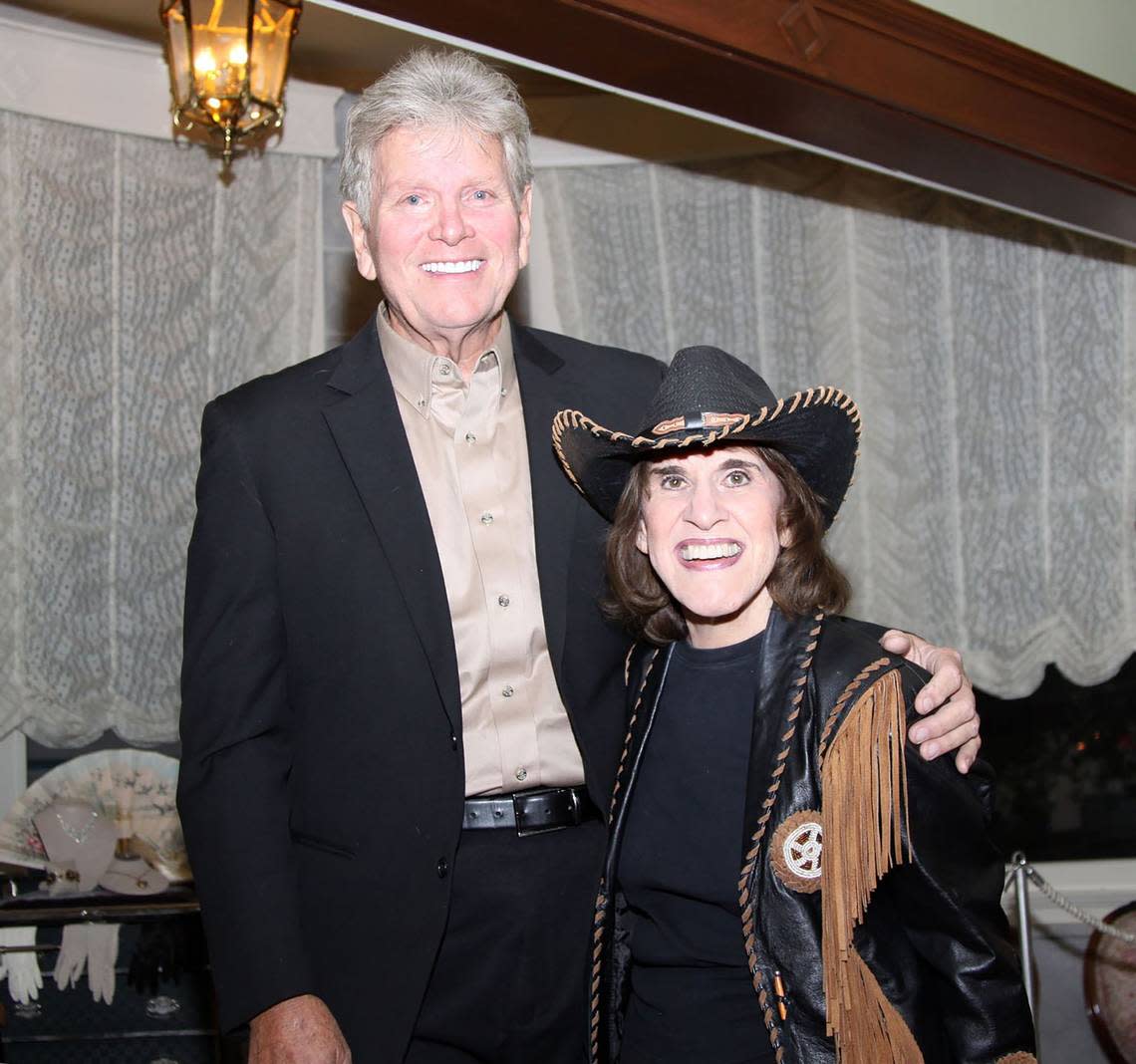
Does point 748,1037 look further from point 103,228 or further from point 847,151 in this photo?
point 103,228

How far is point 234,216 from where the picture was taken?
12.7 feet

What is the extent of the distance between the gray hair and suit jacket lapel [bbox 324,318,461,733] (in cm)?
26

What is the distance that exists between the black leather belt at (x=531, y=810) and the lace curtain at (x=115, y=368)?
2.06 metres

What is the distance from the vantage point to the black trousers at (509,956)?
1.94 metres

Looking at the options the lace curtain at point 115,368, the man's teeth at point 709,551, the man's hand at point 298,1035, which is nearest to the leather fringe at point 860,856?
the man's teeth at point 709,551

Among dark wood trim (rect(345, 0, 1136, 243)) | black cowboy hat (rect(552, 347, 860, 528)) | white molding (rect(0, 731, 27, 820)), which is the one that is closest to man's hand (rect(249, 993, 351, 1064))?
black cowboy hat (rect(552, 347, 860, 528))

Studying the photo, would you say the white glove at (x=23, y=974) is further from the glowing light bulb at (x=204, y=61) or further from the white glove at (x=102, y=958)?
the glowing light bulb at (x=204, y=61)

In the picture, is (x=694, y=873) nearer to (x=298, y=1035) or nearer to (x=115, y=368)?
(x=298, y=1035)

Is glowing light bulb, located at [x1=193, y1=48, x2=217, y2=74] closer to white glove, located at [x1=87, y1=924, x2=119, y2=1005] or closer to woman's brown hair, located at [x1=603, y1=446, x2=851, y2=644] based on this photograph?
woman's brown hair, located at [x1=603, y1=446, x2=851, y2=644]

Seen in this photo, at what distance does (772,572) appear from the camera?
191 centimetres

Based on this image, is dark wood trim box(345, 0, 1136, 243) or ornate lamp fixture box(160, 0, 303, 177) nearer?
dark wood trim box(345, 0, 1136, 243)

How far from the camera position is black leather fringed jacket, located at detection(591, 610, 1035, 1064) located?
65.6 inches

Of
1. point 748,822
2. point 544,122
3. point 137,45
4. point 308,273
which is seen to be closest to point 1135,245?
point 544,122

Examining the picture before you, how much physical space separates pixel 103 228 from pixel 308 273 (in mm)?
569
